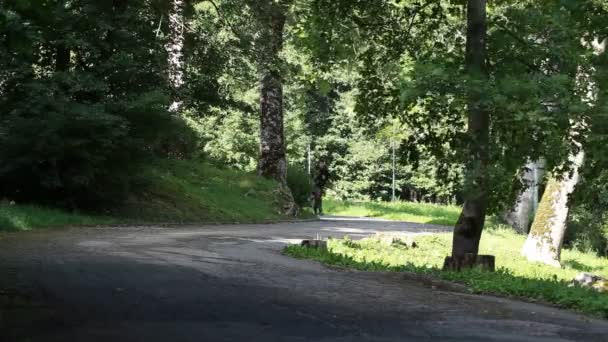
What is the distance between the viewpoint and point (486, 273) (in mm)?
12375

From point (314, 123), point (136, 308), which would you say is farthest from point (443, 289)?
point (314, 123)

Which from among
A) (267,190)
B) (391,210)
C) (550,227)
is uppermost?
(267,190)

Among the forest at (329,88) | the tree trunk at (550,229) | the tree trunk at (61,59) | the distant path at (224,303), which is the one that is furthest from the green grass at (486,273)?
the tree trunk at (61,59)

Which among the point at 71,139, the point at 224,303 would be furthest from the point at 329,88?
the point at 224,303

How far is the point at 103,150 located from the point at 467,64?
8.59 meters

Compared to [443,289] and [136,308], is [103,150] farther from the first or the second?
[136,308]

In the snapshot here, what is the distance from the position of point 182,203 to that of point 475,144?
1221 centimetres

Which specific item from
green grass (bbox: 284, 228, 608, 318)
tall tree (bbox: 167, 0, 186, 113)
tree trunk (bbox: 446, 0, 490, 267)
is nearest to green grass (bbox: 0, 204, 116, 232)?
tall tree (bbox: 167, 0, 186, 113)

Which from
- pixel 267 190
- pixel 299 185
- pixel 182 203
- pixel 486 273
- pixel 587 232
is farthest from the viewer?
pixel 587 232

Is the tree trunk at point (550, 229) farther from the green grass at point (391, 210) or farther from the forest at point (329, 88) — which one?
the green grass at point (391, 210)

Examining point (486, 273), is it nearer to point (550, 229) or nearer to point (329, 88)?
point (329, 88)

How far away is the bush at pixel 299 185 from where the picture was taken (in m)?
30.9

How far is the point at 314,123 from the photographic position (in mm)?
66125

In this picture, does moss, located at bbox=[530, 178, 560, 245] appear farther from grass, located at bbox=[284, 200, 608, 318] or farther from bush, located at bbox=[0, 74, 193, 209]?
bush, located at bbox=[0, 74, 193, 209]
